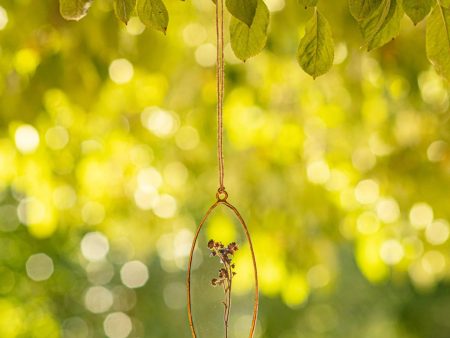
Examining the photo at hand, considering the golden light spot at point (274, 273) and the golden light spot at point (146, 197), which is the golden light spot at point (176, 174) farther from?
the golden light spot at point (274, 273)

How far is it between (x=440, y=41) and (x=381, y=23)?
54 millimetres

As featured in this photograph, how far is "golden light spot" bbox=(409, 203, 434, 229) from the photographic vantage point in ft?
7.16

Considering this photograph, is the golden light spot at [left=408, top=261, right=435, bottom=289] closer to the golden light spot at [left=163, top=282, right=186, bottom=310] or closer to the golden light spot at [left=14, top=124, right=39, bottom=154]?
the golden light spot at [left=14, top=124, right=39, bottom=154]

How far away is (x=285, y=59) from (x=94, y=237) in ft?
14.2

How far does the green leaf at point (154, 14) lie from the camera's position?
0.68 m

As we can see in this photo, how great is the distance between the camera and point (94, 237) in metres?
6.10

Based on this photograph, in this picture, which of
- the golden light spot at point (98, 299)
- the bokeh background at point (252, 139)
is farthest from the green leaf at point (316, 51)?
the golden light spot at point (98, 299)

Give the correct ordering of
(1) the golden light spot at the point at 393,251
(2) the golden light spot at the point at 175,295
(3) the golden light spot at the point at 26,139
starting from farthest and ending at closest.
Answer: (2) the golden light spot at the point at 175,295
(1) the golden light spot at the point at 393,251
(3) the golden light spot at the point at 26,139

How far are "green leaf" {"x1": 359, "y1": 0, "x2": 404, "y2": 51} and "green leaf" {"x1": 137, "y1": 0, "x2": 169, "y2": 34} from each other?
17 cm

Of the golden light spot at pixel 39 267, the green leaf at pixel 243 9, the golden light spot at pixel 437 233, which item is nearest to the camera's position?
the green leaf at pixel 243 9

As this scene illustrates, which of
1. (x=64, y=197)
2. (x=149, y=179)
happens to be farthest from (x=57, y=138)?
(x=149, y=179)

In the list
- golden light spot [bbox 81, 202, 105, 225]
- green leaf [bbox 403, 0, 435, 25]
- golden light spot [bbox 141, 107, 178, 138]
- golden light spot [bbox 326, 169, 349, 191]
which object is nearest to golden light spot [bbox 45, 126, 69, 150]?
golden light spot [bbox 141, 107, 178, 138]

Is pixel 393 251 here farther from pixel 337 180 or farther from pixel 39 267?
pixel 39 267

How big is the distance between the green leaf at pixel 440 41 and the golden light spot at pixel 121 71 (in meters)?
1.06
